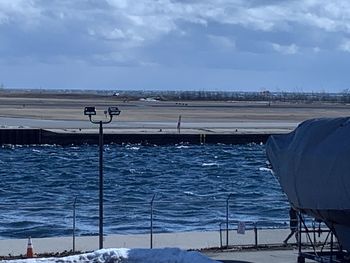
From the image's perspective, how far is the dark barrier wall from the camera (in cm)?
9706

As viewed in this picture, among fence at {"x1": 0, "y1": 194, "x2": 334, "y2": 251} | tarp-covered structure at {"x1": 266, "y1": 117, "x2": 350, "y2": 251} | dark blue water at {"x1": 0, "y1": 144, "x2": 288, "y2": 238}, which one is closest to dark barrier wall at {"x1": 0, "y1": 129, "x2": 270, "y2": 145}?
dark blue water at {"x1": 0, "y1": 144, "x2": 288, "y2": 238}

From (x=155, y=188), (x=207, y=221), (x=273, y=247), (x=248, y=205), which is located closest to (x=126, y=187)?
(x=155, y=188)

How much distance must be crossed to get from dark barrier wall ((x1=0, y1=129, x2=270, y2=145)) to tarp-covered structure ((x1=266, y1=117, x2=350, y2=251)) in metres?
76.8

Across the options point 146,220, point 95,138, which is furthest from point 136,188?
point 95,138

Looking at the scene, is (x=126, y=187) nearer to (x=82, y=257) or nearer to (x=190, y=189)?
(x=190, y=189)

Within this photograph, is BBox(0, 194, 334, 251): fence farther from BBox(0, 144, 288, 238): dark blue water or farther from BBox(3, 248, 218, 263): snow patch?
BBox(3, 248, 218, 263): snow patch

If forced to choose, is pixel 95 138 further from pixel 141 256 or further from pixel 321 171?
pixel 321 171

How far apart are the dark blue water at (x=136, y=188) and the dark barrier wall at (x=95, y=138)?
228 centimetres

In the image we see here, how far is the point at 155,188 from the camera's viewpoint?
5841cm

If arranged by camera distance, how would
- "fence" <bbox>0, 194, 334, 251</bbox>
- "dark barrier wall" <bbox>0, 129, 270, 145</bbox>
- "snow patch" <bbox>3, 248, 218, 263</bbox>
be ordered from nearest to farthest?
1. "snow patch" <bbox>3, 248, 218, 263</bbox>
2. "fence" <bbox>0, 194, 334, 251</bbox>
3. "dark barrier wall" <bbox>0, 129, 270, 145</bbox>

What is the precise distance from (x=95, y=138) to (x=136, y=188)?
39.7 m

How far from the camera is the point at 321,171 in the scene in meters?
18.8

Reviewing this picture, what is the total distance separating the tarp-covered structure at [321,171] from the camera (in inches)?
722

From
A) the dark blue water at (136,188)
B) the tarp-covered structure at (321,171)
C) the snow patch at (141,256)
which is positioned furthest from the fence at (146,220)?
the tarp-covered structure at (321,171)
